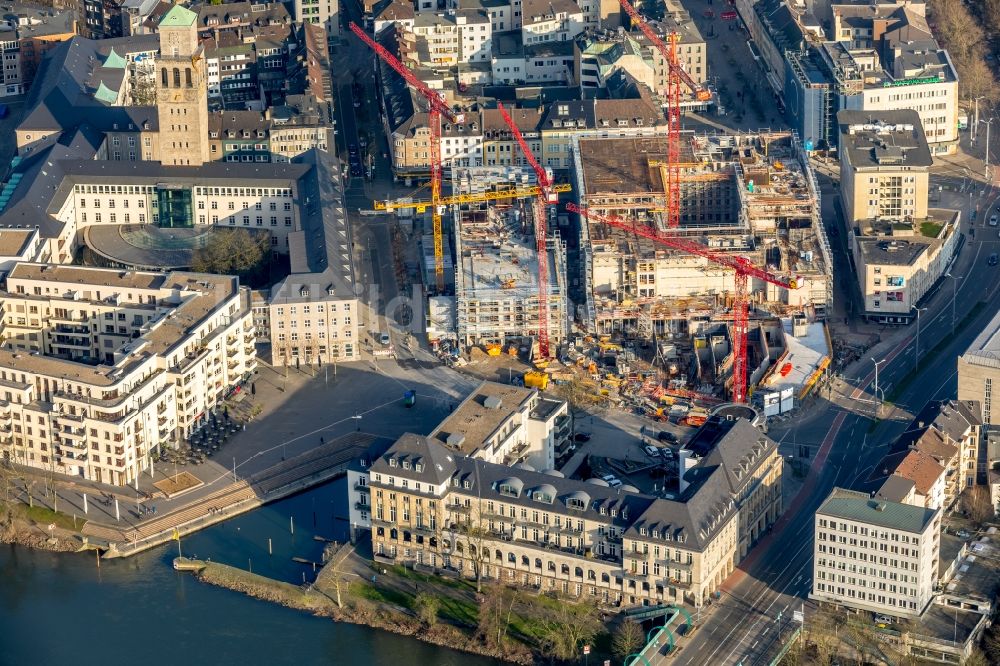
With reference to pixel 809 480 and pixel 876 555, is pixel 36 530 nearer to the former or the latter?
pixel 809 480

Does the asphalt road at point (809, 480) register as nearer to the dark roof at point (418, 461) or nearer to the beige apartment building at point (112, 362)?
the dark roof at point (418, 461)

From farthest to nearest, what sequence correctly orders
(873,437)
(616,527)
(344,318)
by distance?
(344,318) < (873,437) < (616,527)

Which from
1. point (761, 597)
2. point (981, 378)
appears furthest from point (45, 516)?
point (981, 378)

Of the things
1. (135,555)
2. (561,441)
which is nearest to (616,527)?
(561,441)

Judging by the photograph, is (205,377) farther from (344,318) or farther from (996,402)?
(996,402)

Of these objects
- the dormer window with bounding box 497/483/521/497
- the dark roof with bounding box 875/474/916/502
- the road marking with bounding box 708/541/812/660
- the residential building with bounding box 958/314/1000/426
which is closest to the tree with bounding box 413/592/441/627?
the dormer window with bounding box 497/483/521/497

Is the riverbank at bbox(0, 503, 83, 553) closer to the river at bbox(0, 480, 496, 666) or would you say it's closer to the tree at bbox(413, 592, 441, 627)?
the river at bbox(0, 480, 496, 666)

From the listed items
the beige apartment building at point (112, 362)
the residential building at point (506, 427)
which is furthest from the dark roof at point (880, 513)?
the beige apartment building at point (112, 362)
